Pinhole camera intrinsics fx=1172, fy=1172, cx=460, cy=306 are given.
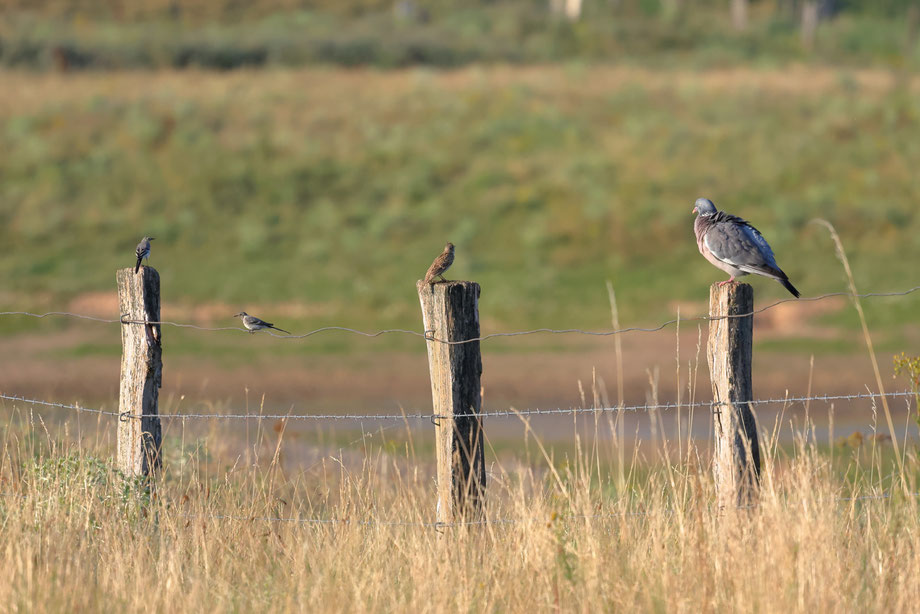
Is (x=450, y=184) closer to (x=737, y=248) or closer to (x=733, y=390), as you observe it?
(x=737, y=248)

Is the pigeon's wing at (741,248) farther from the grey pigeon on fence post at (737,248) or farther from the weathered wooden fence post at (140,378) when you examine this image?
the weathered wooden fence post at (140,378)

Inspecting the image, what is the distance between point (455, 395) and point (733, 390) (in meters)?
1.34

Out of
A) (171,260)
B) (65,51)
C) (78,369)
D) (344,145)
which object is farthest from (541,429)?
(65,51)

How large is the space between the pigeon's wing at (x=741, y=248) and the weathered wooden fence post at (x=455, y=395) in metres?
1.55

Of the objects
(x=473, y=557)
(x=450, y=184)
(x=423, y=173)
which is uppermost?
(x=423, y=173)

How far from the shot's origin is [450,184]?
87.9 ft

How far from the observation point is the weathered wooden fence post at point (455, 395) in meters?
5.63

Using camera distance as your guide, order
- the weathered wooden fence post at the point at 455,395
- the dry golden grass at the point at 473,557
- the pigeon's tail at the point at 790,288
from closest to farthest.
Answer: the dry golden grass at the point at 473,557 → the weathered wooden fence post at the point at 455,395 → the pigeon's tail at the point at 790,288

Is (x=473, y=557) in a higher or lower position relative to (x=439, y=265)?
lower

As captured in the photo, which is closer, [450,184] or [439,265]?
[439,265]

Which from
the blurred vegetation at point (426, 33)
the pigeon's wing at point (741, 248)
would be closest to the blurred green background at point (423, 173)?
the blurred vegetation at point (426, 33)

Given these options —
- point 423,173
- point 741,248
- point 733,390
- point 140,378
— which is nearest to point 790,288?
point 741,248

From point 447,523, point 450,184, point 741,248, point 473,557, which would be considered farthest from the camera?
point 450,184

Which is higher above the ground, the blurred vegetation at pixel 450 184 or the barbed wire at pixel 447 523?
the blurred vegetation at pixel 450 184
